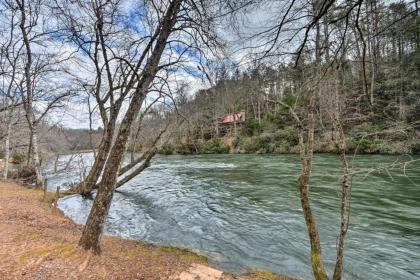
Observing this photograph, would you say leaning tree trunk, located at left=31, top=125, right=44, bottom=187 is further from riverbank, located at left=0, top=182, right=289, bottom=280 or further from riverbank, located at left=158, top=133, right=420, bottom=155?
riverbank, located at left=158, top=133, right=420, bottom=155

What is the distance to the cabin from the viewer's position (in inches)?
1616

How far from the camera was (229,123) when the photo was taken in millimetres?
47188

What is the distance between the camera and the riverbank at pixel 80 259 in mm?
4098

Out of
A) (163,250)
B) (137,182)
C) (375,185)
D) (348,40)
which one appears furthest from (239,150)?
(348,40)

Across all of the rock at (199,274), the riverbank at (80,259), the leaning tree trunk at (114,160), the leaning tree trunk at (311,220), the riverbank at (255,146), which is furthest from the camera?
the riverbank at (255,146)

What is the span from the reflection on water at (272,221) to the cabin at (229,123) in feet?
85.3

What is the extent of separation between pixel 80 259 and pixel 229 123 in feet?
142

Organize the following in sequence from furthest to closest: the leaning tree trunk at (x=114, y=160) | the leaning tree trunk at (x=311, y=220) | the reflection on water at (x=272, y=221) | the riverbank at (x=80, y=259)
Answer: the reflection on water at (x=272, y=221) → the leaning tree trunk at (x=114, y=160) → the leaning tree trunk at (x=311, y=220) → the riverbank at (x=80, y=259)

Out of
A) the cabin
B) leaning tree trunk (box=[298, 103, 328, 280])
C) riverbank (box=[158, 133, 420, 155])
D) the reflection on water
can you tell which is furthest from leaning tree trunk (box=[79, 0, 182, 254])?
the cabin

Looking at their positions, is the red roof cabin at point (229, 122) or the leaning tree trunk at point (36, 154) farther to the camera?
the red roof cabin at point (229, 122)

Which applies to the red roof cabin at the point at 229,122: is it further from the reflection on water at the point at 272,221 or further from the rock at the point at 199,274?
the rock at the point at 199,274

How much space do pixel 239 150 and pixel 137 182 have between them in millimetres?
19975

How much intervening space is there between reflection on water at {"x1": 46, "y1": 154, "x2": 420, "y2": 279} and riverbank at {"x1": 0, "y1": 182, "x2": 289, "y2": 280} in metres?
1.00

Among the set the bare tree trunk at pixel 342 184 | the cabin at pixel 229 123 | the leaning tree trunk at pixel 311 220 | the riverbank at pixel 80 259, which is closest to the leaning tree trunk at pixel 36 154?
the riverbank at pixel 80 259
